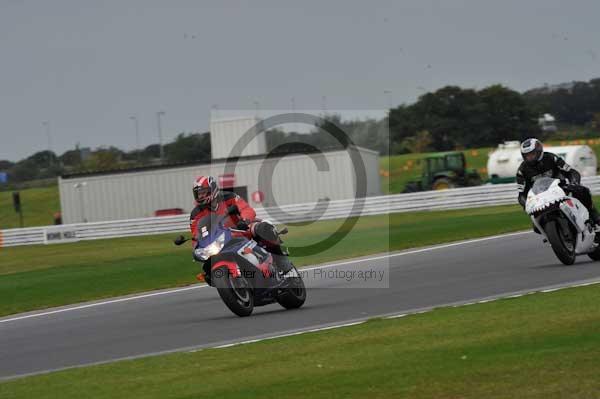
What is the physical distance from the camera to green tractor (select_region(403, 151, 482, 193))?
49.4 m

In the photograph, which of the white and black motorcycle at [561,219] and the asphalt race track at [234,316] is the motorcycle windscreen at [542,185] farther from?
the asphalt race track at [234,316]

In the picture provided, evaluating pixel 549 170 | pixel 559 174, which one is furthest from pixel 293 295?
pixel 559 174

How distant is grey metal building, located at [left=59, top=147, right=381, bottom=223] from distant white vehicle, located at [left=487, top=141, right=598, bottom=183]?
6.58 metres

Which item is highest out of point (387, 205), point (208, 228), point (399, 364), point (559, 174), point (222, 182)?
point (559, 174)

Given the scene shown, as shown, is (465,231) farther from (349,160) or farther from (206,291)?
(349,160)

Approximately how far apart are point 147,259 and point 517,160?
3128 centimetres

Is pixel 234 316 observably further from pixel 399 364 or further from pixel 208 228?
pixel 399 364

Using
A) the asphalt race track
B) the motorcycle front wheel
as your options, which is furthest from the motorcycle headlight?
the asphalt race track

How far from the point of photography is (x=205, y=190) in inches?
495

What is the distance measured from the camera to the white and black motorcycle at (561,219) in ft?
46.6

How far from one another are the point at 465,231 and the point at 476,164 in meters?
51.6

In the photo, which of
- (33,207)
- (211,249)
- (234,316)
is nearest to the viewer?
(211,249)

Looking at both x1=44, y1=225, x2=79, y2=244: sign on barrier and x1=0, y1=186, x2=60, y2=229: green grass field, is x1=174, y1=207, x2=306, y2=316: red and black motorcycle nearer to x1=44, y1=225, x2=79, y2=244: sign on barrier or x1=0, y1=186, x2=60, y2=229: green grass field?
x1=44, y1=225, x2=79, y2=244: sign on barrier

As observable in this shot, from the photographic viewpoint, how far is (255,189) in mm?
54125
